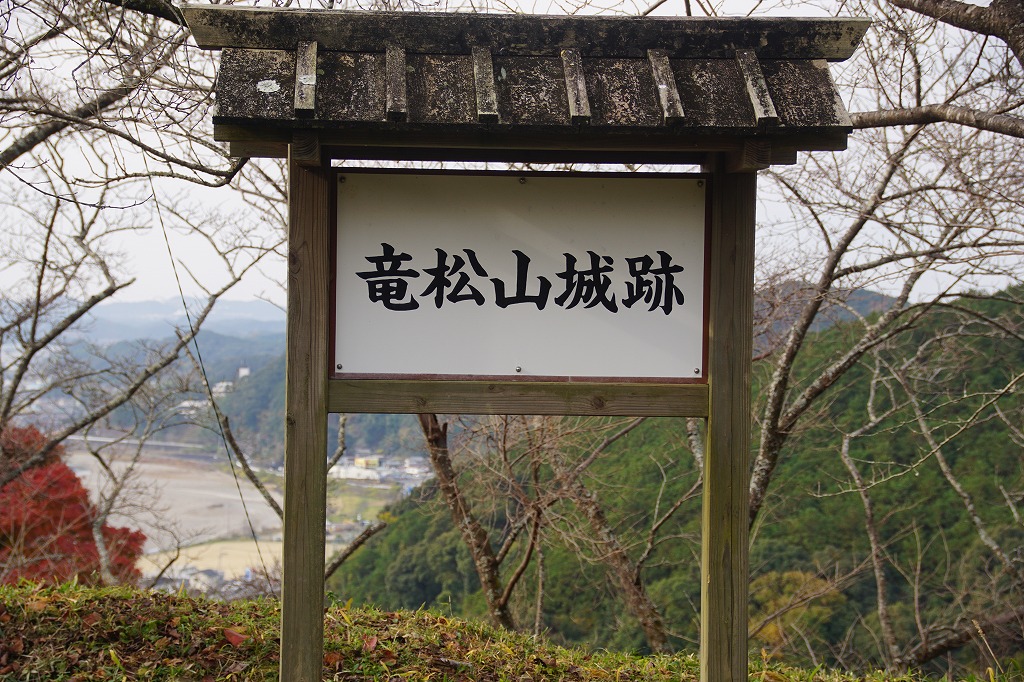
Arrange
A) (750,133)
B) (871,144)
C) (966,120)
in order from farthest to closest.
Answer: (871,144) → (966,120) → (750,133)

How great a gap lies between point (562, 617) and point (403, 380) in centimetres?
904

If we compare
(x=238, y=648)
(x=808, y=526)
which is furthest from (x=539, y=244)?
(x=808, y=526)

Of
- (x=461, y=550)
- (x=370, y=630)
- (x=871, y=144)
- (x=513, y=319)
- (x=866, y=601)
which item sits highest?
(x=871, y=144)

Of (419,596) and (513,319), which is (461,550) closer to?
(419,596)

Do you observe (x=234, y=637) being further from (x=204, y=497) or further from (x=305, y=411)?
(x=204, y=497)

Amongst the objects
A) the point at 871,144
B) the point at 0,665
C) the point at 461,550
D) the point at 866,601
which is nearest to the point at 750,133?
the point at 0,665

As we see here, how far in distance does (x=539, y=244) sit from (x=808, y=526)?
11.5 metres

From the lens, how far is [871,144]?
7.57 metres

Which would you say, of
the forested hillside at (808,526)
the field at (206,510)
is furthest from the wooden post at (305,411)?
the field at (206,510)

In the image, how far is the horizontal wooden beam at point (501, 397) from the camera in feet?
9.86

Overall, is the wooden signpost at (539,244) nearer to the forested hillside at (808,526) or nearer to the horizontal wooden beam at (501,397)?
the horizontal wooden beam at (501,397)

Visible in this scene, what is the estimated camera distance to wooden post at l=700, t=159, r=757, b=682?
307cm

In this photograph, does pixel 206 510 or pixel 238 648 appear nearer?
pixel 238 648

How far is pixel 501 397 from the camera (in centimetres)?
302
